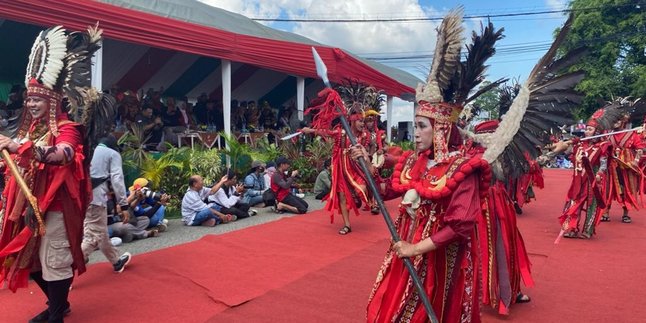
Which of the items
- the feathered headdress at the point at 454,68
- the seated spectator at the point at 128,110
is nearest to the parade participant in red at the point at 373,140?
the feathered headdress at the point at 454,68

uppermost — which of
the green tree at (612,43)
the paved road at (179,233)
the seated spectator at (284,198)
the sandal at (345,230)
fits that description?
the green tree at (612,43)

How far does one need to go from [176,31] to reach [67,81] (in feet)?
19.1

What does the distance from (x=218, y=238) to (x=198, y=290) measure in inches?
74.2

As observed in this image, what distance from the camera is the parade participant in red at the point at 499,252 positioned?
3543mm

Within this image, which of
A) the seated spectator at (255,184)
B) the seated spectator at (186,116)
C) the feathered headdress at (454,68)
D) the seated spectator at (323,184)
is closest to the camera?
the feathered headdress at (454,68)

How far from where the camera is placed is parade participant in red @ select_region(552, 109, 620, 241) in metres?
6.14

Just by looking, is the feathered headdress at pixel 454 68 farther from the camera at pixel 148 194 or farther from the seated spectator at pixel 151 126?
the seated spectator at pixel 151 126

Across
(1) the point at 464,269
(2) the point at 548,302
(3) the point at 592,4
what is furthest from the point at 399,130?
(1) the point at 464,269

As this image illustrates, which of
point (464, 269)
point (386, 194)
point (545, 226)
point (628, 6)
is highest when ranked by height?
point (628, 6)

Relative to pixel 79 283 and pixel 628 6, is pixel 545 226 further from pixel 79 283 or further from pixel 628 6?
pixel 628 6

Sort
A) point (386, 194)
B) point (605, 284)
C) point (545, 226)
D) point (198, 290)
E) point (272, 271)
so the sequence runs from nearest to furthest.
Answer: point (386, 194), point (198, 290), point (605, 284), point (272, 271), point (545, 226)

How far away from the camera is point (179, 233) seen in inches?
252

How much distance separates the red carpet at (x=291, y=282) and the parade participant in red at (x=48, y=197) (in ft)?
1.67

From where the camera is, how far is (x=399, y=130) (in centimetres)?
2006
